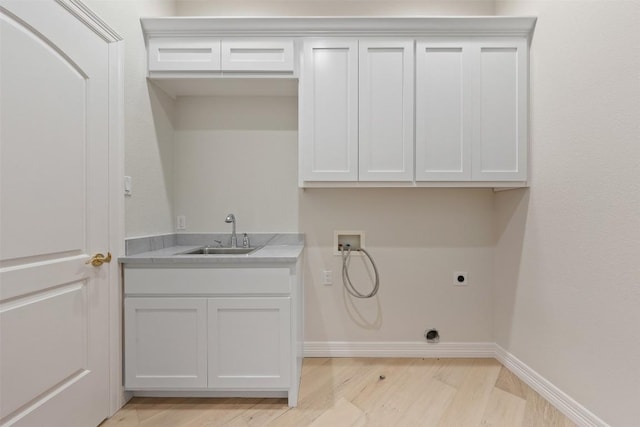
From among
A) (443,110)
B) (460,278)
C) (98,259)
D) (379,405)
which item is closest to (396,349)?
(379,405)

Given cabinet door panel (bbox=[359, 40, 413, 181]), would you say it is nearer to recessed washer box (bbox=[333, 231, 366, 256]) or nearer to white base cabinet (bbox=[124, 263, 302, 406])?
recessed washer box (bbox=[333, 231, 366, 256])

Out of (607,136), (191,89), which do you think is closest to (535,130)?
(607,136)

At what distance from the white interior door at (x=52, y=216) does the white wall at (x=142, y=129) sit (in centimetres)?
18

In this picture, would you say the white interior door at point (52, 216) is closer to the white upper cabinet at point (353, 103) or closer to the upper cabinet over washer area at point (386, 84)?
the upper cabinet over washer area at point (386, 84)

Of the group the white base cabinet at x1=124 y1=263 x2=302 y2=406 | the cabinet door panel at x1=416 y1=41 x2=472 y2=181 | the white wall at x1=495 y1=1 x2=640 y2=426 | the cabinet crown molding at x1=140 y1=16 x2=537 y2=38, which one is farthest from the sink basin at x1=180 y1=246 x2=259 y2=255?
the white wall at x1=495 y1=1 x2=640 y2=426

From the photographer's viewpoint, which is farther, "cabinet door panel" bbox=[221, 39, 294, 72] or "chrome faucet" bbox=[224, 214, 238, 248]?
"chrome faucet" bbox=[224, 214, 238, 248]

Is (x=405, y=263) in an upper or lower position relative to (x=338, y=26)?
lower

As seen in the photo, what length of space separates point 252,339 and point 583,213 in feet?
6.23

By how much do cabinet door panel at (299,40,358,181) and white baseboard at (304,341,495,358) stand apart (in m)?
1.35

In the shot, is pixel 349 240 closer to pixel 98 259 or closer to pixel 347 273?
pixel 347 273

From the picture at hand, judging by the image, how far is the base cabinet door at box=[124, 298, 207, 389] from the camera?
1701mm

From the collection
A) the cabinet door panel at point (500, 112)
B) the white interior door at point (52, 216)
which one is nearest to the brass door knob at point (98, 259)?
the white interior door at point (52, 216)

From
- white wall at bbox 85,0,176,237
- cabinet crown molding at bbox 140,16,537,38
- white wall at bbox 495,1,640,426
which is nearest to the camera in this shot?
white wall at bbox 495,1,640,426

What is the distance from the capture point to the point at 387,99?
2.01 m
